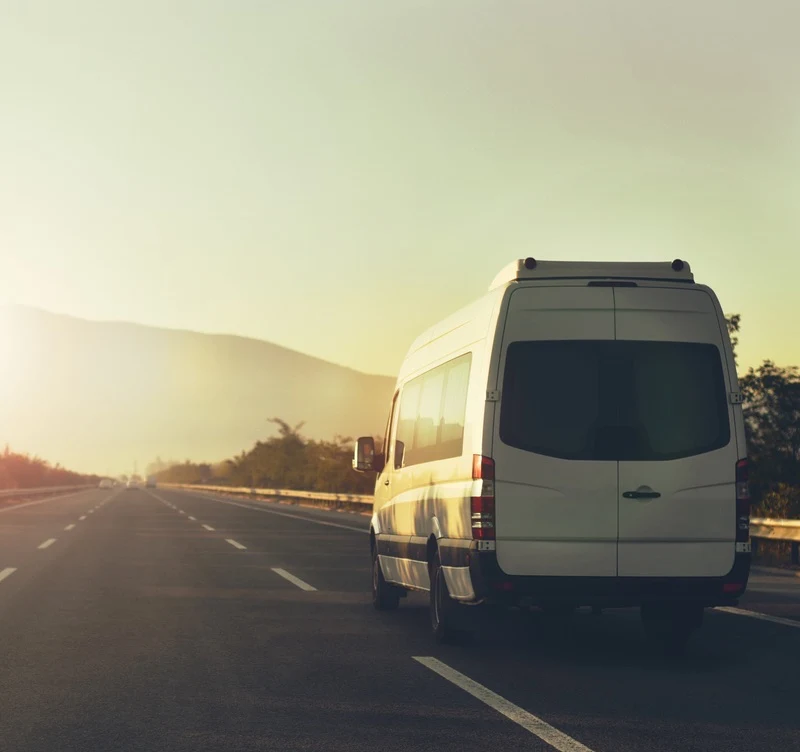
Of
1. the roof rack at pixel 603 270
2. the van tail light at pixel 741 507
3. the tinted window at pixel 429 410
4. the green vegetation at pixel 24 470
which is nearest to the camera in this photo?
the van tail light at pixel 741 507

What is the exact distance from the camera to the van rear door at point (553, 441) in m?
8.05

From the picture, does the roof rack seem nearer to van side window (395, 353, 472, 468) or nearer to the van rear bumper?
van side window (395, 353, 472, 468)

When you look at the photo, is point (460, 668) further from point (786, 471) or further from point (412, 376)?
point (786, 471)

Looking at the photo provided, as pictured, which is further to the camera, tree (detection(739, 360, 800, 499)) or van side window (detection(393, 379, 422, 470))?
tree (detection(739, 360, 800, 499))

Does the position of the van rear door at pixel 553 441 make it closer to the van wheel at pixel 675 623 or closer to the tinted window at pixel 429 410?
the van wheel at pixel 675 623

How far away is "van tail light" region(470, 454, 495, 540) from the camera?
26.4 ft

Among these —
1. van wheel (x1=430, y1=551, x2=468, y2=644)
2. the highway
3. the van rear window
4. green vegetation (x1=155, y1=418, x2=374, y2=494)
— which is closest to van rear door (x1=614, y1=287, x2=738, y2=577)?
the van rear window

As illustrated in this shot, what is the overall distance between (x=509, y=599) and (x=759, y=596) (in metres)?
5.61

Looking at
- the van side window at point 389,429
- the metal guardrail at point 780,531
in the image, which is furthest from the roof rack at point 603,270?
the metal guardrail at point 780,531

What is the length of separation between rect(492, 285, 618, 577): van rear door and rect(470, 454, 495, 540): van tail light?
5 centimetres

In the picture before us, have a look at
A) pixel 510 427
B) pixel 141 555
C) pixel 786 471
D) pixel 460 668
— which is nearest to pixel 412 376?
pixel 510 427

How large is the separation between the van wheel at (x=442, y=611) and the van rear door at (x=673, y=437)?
1577 mm

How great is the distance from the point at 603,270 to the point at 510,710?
3524 mm

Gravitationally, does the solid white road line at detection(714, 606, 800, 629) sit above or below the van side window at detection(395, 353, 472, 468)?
below
